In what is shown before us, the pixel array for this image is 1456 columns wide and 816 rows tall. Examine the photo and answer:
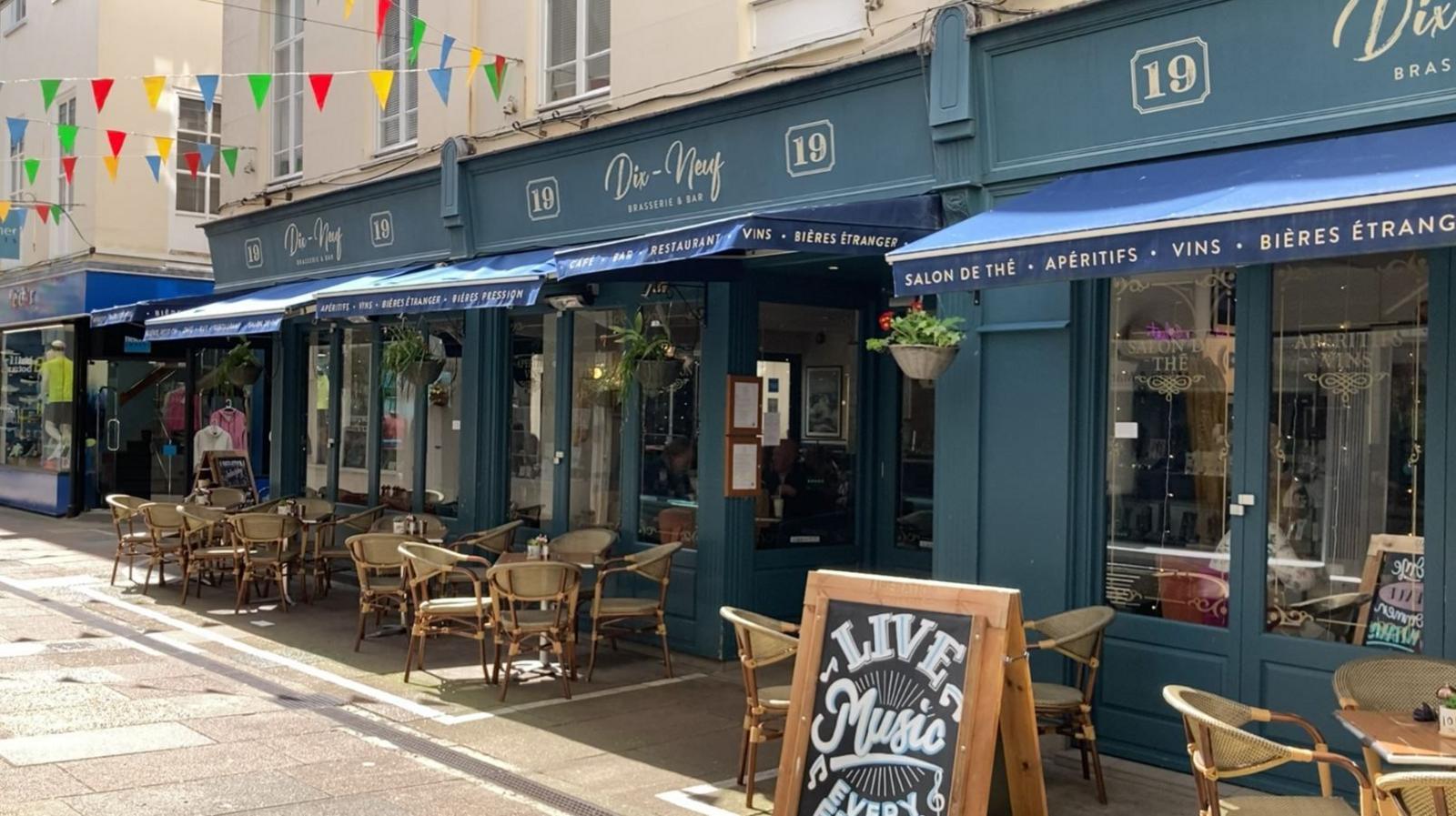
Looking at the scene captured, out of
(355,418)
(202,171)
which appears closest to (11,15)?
(202,171)

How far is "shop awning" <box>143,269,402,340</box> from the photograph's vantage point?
1181 centimetres

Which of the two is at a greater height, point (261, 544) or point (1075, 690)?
point (261, 544)

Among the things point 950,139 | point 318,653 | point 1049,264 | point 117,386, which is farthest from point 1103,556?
point 117,386

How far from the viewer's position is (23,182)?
69.7ft

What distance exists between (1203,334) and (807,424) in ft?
12.2

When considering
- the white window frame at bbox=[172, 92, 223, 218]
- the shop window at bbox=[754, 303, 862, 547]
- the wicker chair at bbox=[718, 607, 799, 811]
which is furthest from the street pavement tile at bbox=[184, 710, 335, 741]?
the white window frame at bbox=[172, 92, 223, 218]

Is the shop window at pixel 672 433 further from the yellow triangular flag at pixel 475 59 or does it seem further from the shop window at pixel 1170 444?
the shop window at pixel 1170 444

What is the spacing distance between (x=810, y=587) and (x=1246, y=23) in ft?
11.8

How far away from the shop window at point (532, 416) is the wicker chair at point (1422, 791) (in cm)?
779

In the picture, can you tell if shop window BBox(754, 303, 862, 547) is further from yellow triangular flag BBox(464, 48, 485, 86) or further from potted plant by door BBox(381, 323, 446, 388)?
potted plant by door BBox(381, 323, 446, 388)

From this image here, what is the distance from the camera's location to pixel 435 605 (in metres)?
8.59

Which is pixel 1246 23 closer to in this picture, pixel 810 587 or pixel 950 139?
pixel 950 139

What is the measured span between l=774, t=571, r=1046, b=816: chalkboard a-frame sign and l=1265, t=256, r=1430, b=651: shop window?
78.4 inches

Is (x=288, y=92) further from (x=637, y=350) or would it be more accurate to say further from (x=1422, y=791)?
(x=1422, y=791)
